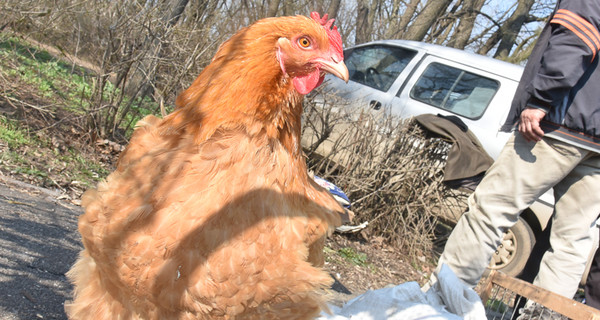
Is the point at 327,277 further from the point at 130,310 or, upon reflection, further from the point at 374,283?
the point at 374,283

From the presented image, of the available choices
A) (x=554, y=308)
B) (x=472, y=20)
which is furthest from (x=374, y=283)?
(x=472, y=20)

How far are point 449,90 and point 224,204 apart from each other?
492cm

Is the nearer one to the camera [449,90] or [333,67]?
[333,67]

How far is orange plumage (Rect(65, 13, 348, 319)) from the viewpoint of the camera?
1.57m

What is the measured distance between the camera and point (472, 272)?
10.2ft

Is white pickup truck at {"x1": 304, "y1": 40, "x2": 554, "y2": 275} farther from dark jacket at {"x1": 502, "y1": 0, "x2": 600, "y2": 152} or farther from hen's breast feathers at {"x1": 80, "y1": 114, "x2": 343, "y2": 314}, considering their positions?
hen's breast feathers at {"x1": 80, "y1": 114, "x2": 343, "y2": 314}

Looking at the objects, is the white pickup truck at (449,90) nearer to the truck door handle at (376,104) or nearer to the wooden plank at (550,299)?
the truck door handle at (376,104)

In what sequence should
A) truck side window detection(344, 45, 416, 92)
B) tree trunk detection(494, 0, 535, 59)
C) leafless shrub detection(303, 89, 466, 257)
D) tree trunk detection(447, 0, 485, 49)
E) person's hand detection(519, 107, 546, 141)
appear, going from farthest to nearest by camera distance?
tree trunk detection(447, 0, 485, 49) → tree trunk detection(494, 0, 535, 59) → truck side window detection(344, 45, 416, 92) → leafless shrub detection(303, 89, 466, 257) → person's hand detection(519, 107, 546, 141)

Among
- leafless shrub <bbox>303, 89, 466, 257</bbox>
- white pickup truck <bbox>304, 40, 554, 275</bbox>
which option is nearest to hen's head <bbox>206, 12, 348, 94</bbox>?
leafless shrub <bbox>303, 89, 466, 257</bbox>

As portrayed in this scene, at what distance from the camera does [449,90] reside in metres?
5.89

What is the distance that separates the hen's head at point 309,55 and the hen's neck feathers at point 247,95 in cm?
3

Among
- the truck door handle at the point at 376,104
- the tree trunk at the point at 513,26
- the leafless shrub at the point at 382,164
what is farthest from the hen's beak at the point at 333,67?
the tree trunk at the point at 513,26

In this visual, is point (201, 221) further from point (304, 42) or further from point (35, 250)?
point (35, 250)

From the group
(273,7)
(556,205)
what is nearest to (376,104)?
(556,205)
